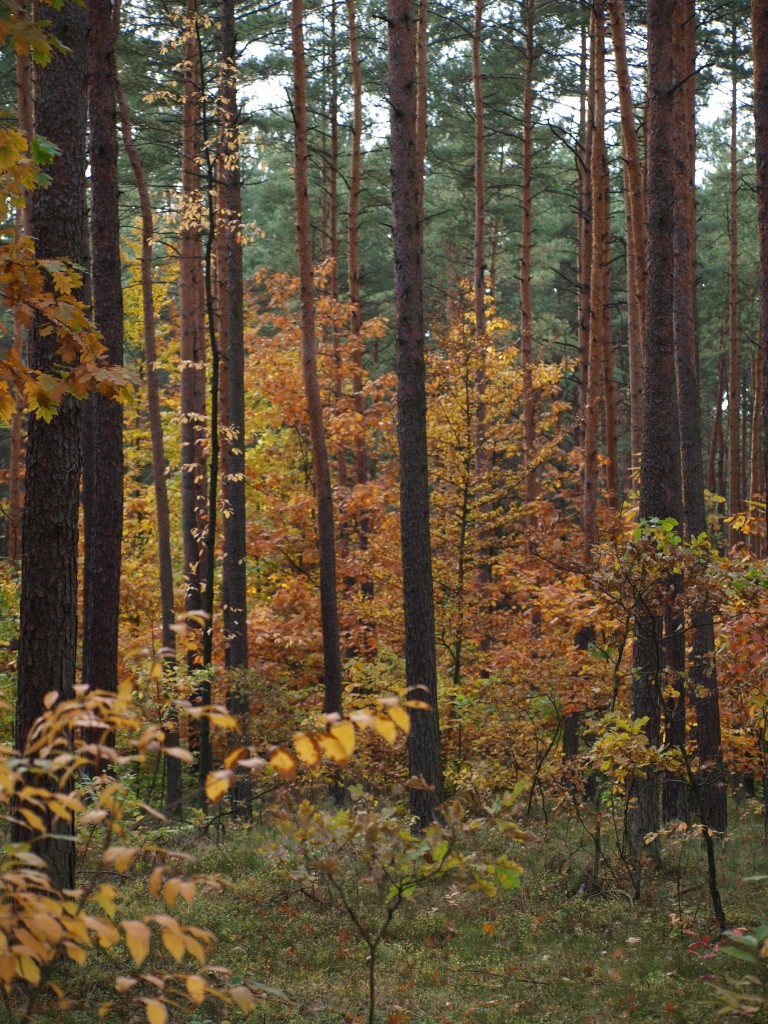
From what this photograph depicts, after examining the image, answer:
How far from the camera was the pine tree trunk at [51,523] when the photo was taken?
5621 millimetres

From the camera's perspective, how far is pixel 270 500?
60.3 feet

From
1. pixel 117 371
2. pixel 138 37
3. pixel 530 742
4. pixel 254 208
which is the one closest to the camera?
pixel 117 371

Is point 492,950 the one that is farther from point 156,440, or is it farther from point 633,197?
point 633,197

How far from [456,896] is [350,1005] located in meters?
2.14

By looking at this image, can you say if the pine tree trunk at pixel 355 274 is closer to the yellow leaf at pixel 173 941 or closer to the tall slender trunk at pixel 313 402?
the tall slender trunk at pixel 313 402

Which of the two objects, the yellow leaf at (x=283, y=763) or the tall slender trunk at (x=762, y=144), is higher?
the tall slender trunk at (x=762, y=144)

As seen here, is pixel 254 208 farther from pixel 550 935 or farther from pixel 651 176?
pixel 550 935

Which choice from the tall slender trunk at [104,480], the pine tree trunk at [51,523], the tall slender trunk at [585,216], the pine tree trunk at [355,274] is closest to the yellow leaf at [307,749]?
the pine tree trunk at [51,523]

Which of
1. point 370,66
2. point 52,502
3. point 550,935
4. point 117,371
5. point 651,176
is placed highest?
point 370,66

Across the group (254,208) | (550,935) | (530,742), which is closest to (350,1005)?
(550,935)

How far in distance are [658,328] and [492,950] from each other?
6041 millimetres

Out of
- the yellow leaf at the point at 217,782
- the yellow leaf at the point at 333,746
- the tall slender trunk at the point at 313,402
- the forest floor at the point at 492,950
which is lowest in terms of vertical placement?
the forest floor at the point at 492,950

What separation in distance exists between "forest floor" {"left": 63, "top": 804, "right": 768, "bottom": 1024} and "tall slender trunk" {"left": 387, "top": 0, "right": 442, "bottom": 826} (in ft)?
6.70

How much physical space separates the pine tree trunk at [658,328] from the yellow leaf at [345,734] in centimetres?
722
